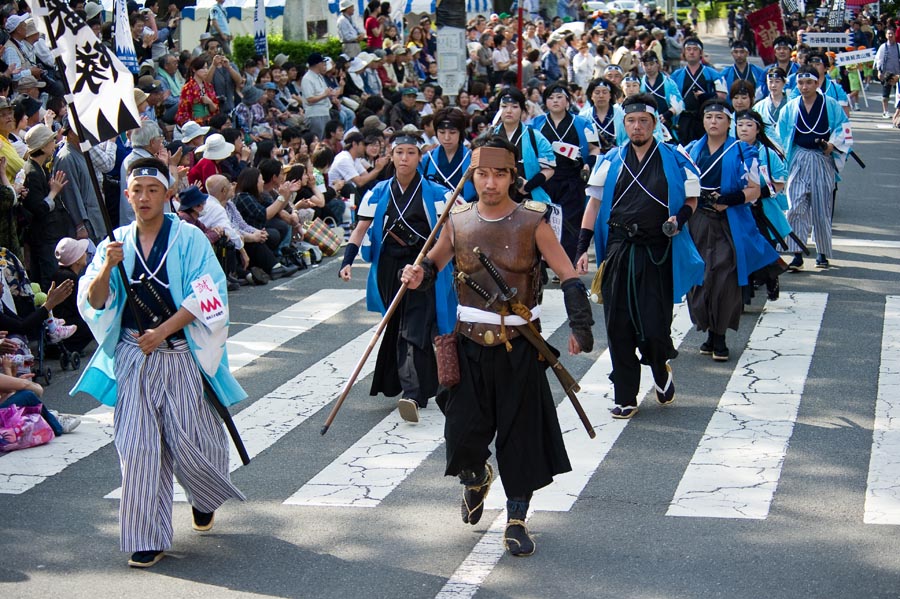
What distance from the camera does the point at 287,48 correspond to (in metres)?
23.8

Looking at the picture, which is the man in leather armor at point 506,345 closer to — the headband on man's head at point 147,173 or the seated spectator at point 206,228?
the headband on man's head at point 147,173

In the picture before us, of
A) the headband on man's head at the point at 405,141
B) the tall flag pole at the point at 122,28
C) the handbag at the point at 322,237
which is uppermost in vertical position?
the tall flag pole at the point at 122,28

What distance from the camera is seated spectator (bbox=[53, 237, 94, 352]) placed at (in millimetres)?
10242

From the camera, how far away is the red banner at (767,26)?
2797 centimetres

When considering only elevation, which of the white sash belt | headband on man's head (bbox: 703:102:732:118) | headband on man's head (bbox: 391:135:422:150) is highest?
headband on man's head (bbox: 703:102:732:118)

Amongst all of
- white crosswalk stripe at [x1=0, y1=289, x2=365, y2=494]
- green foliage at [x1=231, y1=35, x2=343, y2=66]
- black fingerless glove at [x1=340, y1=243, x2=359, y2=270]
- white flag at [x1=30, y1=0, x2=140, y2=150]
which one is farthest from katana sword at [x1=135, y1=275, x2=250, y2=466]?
green foliage at [x1=231, y1=35, x2=343, y2=66]

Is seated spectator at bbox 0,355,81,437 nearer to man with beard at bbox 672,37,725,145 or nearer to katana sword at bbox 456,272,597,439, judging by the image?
katana sword at bbox 456,272,597,439

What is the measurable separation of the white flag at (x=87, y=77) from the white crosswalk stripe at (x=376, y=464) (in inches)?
87.0

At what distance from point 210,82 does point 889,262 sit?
8.56 m

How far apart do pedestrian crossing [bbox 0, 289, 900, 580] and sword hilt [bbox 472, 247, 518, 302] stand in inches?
46.3

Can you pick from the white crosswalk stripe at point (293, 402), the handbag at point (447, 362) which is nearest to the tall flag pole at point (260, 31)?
the white crosswalk stripe at point (293, 402)

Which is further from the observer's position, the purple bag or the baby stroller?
the baby stroller

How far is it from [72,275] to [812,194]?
7.36 metres

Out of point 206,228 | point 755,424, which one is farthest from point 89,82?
point 206,228
